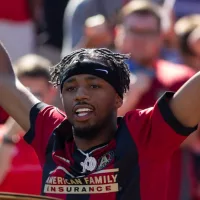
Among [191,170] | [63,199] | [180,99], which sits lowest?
[63,199]

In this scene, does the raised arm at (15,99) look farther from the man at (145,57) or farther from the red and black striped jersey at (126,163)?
the man at (145,57)

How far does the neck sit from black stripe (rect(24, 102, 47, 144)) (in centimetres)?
26

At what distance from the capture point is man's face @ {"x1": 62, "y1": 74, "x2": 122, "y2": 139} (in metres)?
4.59

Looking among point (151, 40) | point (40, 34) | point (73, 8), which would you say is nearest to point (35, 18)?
point (40, 34)

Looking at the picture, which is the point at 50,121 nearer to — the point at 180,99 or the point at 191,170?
the point at 180,99

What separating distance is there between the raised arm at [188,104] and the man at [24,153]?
2263 mm

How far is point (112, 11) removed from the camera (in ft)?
27.6

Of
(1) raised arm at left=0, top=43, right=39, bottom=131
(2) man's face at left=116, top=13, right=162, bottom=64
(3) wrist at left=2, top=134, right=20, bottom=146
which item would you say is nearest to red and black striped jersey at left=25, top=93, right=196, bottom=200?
(1) raised arm at left=0, top=43, right=39, bottom=131

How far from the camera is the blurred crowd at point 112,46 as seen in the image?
6965mm

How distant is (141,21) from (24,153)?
1.35 metres

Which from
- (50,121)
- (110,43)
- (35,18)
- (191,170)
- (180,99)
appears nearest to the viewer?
(180,99)

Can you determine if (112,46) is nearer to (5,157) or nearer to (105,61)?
(5,157)

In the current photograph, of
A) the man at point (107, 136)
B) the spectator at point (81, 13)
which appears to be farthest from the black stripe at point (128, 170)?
the spectator at point (81, 13)

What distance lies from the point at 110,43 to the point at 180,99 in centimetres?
359
